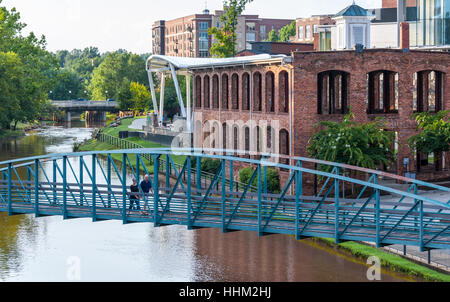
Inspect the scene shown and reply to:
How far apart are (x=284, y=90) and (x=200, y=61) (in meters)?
26.2

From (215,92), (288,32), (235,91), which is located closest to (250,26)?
(288,32)

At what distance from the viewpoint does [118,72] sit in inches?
5477

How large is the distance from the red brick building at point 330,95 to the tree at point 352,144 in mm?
1617

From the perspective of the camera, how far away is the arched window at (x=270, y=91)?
137 feet

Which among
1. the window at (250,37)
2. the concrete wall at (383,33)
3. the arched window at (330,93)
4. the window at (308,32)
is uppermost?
the window at (250,37)

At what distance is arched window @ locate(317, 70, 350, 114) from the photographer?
128 feet

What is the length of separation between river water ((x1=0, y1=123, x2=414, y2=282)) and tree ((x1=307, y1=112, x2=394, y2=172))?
479 cm

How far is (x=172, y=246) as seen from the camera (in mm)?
32031

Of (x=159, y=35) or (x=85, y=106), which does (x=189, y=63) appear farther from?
(x=159, y=35)

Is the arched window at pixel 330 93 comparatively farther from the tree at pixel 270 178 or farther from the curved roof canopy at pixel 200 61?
the tree at pixel 270 178

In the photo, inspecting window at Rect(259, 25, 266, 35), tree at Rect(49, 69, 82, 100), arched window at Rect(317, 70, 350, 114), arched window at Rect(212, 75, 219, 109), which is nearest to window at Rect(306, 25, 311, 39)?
window at Rect(259, 25, 266, 35)

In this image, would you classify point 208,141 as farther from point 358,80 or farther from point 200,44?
point 200,44

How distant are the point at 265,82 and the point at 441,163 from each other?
34.6ft

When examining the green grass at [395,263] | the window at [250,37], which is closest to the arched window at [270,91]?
the green grass at [395,263]
